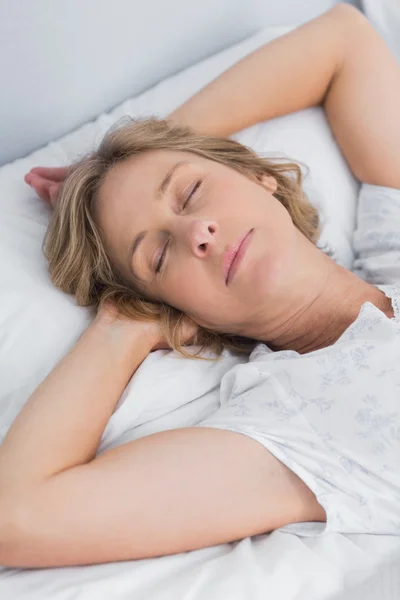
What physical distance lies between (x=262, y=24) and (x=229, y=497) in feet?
4.43

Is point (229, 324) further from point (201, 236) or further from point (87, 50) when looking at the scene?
point (87, 50)

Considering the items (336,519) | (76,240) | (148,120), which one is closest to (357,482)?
(336,519)

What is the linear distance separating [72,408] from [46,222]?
19.4 inches

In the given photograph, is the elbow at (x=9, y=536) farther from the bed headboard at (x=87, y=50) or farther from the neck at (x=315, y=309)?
the bed headboard at (x=87, y=50)

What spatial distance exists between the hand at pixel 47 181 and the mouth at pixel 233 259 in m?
0.41

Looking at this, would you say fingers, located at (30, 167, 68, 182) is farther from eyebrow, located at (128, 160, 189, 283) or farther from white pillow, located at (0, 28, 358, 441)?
eyebrow, located at (128, 160, 189, 283)

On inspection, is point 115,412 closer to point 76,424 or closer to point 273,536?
point 76,424

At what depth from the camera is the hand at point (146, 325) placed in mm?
1185

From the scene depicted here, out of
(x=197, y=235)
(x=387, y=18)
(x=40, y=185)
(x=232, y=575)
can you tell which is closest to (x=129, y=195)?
(x=197, y=235)

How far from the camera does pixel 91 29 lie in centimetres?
156

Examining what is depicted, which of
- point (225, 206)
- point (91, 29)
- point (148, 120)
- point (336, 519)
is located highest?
point (91, 29)

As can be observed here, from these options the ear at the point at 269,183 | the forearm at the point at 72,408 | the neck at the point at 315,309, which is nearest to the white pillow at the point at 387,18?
the ear at the point at 269,183

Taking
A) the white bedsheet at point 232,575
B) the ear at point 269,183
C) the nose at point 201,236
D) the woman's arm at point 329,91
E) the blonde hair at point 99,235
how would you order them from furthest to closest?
the woman's arm at point 329,91 < the ear at point 269,183 < the blonde hair at point 99,235 < the nose at point 201,236 < the white bedsheet at point 232,575

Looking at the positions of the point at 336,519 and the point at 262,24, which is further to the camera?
the point at 262,24
